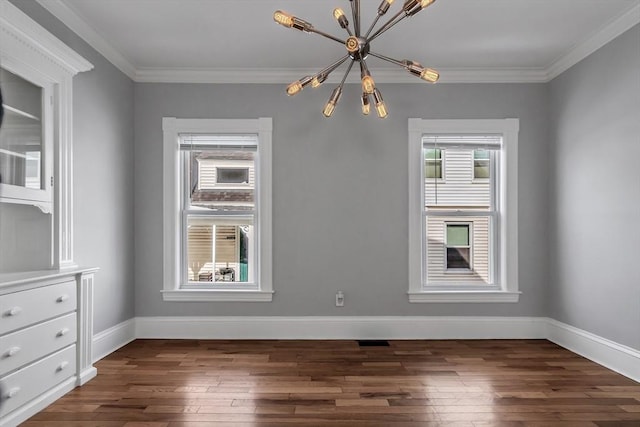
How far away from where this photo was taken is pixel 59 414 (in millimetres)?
2748

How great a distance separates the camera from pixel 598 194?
12.5 feet

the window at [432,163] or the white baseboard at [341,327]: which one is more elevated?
the window at [432,163]

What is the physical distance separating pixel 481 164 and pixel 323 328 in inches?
93.4

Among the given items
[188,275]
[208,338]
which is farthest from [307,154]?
[208,338]

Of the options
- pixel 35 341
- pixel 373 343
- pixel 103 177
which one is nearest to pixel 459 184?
pixel 373 343

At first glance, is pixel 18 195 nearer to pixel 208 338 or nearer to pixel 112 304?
pixel 112 304

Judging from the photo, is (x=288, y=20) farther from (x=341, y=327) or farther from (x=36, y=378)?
(x=341, y=327)

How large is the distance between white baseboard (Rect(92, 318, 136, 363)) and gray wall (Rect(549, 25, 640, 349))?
422cm

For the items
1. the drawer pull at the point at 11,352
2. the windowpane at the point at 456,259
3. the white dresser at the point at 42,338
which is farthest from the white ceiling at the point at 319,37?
the drawer pull at the point at 11,352

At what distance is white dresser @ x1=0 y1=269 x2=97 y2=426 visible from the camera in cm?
254

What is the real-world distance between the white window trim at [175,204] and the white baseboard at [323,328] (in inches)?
9.4

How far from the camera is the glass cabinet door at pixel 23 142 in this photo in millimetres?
2693

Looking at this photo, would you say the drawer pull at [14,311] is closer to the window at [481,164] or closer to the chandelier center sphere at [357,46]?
the chandelier center sphere at [357,46]

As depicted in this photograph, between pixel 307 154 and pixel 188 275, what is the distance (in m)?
1.77
